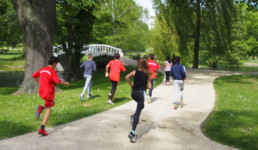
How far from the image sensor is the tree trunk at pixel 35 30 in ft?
38.7

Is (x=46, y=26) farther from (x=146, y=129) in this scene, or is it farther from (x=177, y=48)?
(x=177, y=48)

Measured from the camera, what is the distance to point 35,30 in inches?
471

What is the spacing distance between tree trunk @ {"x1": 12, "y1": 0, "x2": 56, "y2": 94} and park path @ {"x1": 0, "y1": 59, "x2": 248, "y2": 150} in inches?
217

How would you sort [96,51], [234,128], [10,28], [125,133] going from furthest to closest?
[96,51], [10,28], [234,128], [125,133]

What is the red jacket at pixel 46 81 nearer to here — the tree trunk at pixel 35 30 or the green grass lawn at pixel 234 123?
the green grass lawn at pixel 234 123

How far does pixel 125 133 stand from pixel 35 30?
811 cm

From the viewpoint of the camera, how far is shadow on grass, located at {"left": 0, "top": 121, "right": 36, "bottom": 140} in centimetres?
603

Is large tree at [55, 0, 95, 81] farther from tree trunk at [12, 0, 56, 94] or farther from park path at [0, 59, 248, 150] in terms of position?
park path at [0, 59, 248, 150]

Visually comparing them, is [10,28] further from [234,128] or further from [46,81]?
[234,128]

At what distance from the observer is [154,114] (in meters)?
8.09

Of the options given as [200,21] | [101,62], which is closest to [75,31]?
[101,62]

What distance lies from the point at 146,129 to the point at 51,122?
9.03 ft

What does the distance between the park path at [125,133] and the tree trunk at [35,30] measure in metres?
5.51

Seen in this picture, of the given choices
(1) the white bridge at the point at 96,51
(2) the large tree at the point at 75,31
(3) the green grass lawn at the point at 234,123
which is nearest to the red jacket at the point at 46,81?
(3) the green grass lawn at the point at 234,123
